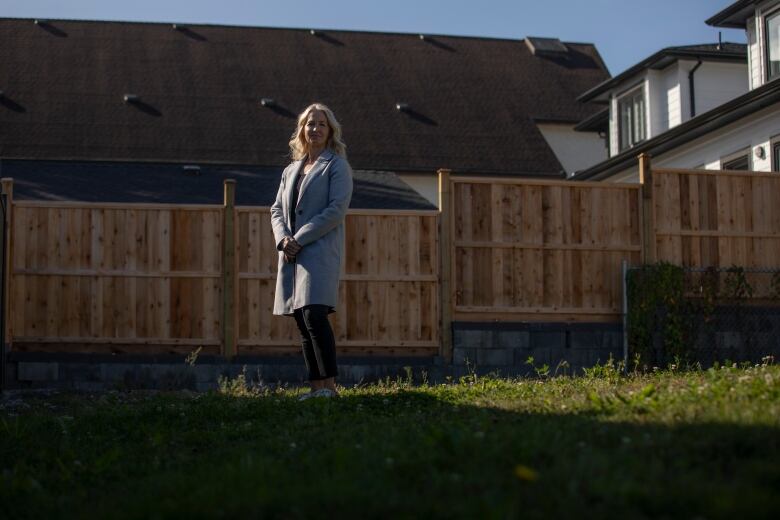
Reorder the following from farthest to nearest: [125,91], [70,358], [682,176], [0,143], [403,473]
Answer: [125,91] < [0,143] < [682,176] < [70,358] < [403,473]

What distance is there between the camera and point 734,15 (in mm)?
17484

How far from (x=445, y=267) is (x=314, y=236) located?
5.03 metres

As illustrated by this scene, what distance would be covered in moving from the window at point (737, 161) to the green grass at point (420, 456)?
10412 millimetres

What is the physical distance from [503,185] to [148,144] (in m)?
12.0

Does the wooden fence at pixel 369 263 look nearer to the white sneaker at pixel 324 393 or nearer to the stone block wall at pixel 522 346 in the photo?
the stone block wall at pixel 522 346

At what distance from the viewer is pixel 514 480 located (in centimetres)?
393

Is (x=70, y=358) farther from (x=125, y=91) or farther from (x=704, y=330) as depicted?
(x=125, y=91)

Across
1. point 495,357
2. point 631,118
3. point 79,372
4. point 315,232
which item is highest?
point 631,118

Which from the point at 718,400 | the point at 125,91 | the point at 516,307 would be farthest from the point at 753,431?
the point at 125,91

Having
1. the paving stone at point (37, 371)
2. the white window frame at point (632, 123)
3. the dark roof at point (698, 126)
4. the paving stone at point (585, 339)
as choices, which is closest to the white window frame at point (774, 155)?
the dark roof at point (698, 126)

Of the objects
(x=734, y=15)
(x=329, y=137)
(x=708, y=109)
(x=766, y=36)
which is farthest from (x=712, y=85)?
(x=329, y=137)

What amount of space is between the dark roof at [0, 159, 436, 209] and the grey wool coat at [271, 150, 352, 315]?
8.61 m

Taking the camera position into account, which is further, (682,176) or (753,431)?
(682,176)

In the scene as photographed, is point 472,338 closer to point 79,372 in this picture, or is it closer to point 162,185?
point 79,372
